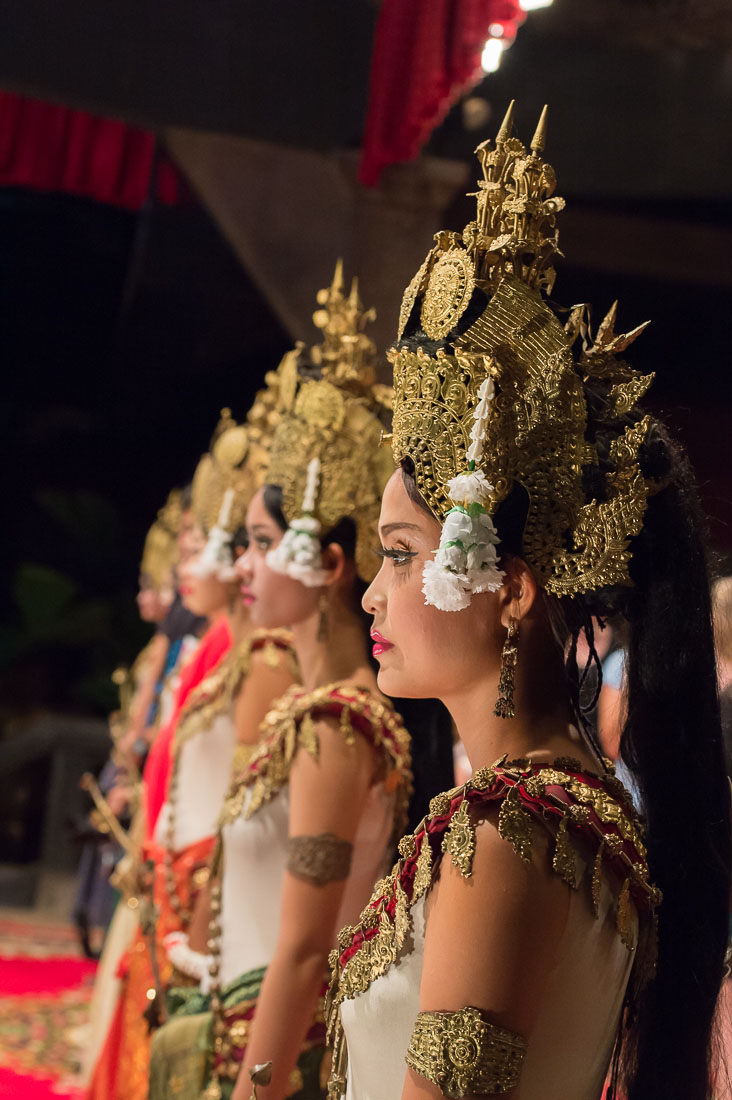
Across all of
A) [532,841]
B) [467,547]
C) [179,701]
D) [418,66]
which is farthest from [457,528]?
[418,66]

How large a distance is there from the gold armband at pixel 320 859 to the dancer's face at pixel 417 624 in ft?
1.99

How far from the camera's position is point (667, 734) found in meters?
1.39

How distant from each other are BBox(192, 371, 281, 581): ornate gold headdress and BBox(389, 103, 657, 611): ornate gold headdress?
47.6 inches

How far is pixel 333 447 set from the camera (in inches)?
92.1

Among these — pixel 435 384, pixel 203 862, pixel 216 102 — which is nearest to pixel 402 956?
pixel 435 384

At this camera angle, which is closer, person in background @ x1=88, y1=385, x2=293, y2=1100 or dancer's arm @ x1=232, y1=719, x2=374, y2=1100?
dancer's arm @ x1=232, y1=719, x2=374, y2=1100

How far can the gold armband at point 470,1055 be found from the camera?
3.84 ft

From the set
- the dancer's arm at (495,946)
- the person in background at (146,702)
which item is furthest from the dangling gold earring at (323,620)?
the person in background at (146,702)

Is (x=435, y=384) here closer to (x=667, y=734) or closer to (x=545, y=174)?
(x=545, y=174)

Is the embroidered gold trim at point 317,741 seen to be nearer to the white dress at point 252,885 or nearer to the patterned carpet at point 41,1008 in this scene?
the white dress at point 252,885

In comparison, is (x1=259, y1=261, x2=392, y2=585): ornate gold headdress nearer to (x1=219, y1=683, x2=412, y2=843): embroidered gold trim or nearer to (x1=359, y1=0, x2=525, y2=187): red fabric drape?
(x1=219, y1=683, x2=412, y2=843): embroidered gold trim

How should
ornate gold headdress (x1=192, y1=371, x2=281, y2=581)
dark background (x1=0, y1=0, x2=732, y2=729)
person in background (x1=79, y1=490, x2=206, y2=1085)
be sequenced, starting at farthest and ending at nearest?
1. person in background (x1=79, y1=490, x2=206, y2=1085)
2. ornate gold headdress (x1=192, y1=371, x2=281, y2=581)
3. dark background (x1=0, y1=0, x2=732, y2=729)

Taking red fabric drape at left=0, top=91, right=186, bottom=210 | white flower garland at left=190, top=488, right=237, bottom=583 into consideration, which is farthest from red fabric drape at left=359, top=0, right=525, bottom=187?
red fabric drape at left=0, top=91, right=186, bottom=210

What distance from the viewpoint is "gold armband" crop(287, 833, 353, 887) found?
1992 millimetres
